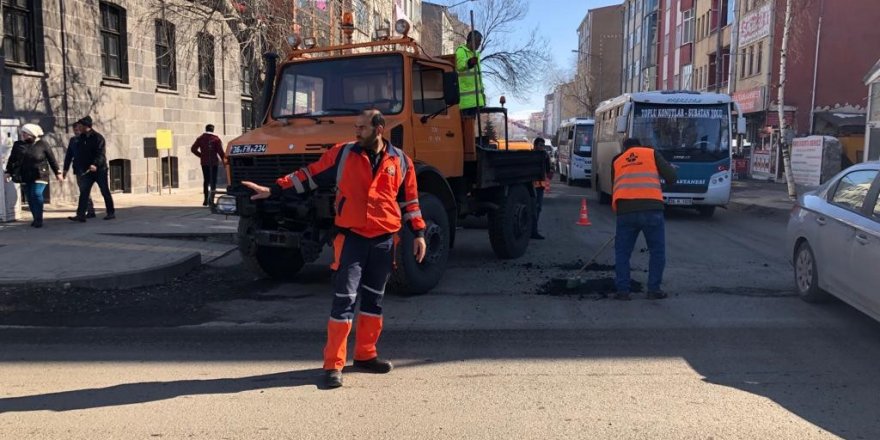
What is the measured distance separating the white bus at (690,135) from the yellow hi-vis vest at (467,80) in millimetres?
6940

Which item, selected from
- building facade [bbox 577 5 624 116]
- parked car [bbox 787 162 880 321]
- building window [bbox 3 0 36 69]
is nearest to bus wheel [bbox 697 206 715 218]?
parked car [bbox 787 162 880 321]

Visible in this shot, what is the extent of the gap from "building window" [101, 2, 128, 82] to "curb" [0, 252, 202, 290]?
954 cm

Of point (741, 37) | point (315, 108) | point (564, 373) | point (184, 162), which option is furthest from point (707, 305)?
point (741, 37)

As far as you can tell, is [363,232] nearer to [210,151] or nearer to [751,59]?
[210,151]

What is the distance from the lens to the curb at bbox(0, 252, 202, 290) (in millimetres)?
7363

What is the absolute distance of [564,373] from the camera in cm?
493

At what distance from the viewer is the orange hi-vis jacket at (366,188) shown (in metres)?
4.72

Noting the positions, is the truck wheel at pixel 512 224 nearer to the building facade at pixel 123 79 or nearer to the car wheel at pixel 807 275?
the car wheel at pixel 807 275

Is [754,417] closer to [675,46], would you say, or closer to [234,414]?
[234,414]

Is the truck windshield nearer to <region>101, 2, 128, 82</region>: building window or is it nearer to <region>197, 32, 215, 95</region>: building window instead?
<region>197, 32, 215, 95</region>: building window

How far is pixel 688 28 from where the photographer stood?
47062 mm

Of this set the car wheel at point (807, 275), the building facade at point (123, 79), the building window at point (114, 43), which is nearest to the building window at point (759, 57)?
the building facade at point (123, 79)

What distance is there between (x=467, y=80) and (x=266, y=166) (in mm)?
3030

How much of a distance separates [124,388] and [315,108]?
158 inches
